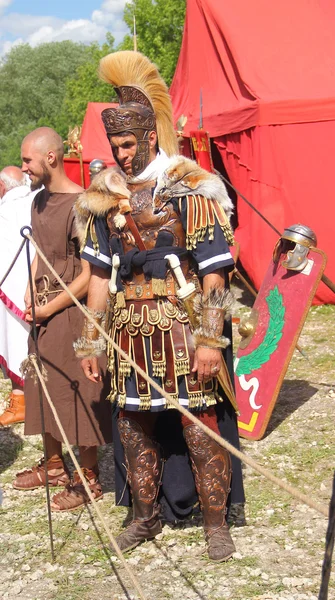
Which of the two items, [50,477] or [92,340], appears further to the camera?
[50,477]

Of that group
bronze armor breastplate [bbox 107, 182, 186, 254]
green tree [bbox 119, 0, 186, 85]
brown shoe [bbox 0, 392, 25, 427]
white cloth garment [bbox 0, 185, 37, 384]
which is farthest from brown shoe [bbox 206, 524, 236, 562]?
green tree [bbox 119, 0, 186, 85]

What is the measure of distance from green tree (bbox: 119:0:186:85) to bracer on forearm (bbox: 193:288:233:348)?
2334 cm

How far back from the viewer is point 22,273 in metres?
4.60

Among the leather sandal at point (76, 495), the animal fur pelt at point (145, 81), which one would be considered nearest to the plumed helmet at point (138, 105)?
the animal fur pelt at point (145, 81)

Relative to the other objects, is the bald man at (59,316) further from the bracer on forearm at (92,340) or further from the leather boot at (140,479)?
the leather boot at (140,479)

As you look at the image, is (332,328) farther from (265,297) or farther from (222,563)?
(222,563)

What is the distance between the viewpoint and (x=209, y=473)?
2.96 meters

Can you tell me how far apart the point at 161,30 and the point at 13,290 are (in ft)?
75.3

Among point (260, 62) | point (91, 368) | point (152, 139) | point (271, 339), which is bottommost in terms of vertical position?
point (271, 339)

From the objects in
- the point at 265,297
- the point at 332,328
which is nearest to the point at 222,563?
the point at 265,297

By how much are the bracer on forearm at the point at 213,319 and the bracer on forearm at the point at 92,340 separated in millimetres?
503

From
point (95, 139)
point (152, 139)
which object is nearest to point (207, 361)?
point (152, 139)

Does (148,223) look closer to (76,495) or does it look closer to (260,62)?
(76,495)

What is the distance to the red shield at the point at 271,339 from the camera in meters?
4.26
